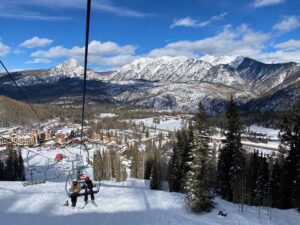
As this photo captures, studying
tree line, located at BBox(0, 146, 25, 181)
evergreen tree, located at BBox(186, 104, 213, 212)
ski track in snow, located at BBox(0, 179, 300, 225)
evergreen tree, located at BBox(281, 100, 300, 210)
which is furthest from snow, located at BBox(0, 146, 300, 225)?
tree line, located at BBox(0, 146, 25, 181)

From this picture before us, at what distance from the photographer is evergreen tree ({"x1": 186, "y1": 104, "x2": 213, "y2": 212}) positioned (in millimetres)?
27766

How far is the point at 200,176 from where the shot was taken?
2920 cm

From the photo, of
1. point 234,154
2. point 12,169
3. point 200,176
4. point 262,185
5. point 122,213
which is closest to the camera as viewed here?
point 122,213

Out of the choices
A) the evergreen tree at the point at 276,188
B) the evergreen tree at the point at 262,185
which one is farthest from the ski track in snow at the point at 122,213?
the evergreen tree at the point at 262,185

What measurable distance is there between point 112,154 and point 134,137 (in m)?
102

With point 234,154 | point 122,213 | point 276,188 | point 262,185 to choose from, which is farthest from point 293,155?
point 122,213

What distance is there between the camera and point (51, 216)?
2491 cm

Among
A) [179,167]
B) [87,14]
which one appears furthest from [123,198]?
[87,14]

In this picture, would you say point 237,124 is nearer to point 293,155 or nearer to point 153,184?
point 293,155

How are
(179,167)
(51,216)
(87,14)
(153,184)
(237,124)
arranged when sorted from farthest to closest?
(153,184)
(179,167)
(237,124)
(51,216)
(87,14)

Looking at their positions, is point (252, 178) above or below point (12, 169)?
above

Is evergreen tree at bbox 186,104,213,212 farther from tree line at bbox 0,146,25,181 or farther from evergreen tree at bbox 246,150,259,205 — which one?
tree line at bbox 0,146,25,181

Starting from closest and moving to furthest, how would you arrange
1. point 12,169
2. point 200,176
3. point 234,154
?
point 200,176, point 234,154, point 12,169

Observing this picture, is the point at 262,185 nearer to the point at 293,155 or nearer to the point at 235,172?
the point at 235,172
